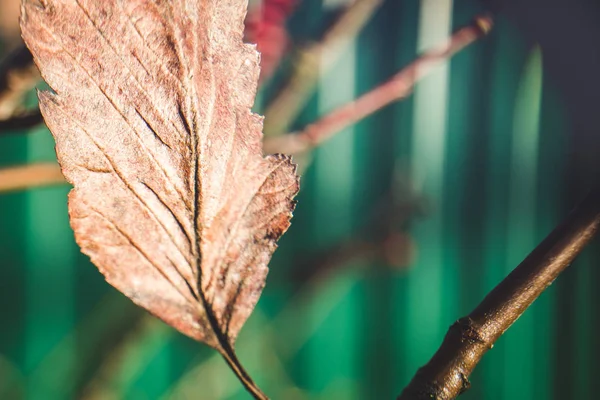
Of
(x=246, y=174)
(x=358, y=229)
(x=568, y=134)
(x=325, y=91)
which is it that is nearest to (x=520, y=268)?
(x=246, y=174)

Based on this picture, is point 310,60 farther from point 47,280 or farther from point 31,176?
point 47,280

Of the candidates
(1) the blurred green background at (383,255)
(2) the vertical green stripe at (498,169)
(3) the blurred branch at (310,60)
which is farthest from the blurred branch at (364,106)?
(2) the vertical green stripe at (498,169)

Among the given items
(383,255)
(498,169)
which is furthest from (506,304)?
(498,169)

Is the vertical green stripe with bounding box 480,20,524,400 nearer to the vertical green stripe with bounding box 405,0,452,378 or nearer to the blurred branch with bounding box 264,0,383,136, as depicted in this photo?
the vertical green stripe with bounding box 405,0,452,378

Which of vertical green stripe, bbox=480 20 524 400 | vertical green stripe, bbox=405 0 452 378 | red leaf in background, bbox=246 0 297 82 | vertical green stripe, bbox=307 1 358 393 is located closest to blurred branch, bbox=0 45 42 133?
red leaf in background, bbox=246 0 297 82

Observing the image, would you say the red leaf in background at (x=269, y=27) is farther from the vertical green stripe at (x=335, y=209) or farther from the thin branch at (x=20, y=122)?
the vertical green stripe at (x=335, y=209)

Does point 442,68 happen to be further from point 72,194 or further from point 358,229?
point 72,194
